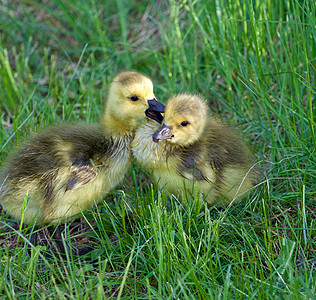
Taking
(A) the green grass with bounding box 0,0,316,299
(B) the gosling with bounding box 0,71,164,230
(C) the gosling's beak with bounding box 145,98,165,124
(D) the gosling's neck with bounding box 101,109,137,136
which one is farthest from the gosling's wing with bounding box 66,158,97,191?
(C) the gosling's beak with bounding box 145,98,165,124

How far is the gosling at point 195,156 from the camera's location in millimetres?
2359

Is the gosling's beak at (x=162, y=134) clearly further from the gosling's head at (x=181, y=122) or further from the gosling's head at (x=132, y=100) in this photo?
the gosling's head at (x=132, y=100)

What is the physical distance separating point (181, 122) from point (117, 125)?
39 centimetres

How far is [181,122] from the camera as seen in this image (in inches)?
92.4

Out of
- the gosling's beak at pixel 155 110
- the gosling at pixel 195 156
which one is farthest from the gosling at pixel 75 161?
the gosling at pixel 195 156

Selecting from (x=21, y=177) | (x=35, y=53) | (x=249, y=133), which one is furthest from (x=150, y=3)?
(x=21, y=177)

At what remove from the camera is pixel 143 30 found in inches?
165

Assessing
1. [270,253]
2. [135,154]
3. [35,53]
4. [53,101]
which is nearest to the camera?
[270,253]

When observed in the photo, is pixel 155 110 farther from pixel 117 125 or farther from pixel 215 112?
pixel 215 112

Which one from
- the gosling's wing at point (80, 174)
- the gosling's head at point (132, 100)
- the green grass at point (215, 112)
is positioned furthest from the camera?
the gosling's head at point (132, 100)

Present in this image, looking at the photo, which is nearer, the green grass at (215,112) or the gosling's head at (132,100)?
the green grass at (215,112)

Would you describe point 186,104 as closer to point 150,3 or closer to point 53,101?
point 53,101

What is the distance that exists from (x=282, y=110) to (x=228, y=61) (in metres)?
0.59

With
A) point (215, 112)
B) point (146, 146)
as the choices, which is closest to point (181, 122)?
point (146, 146)
